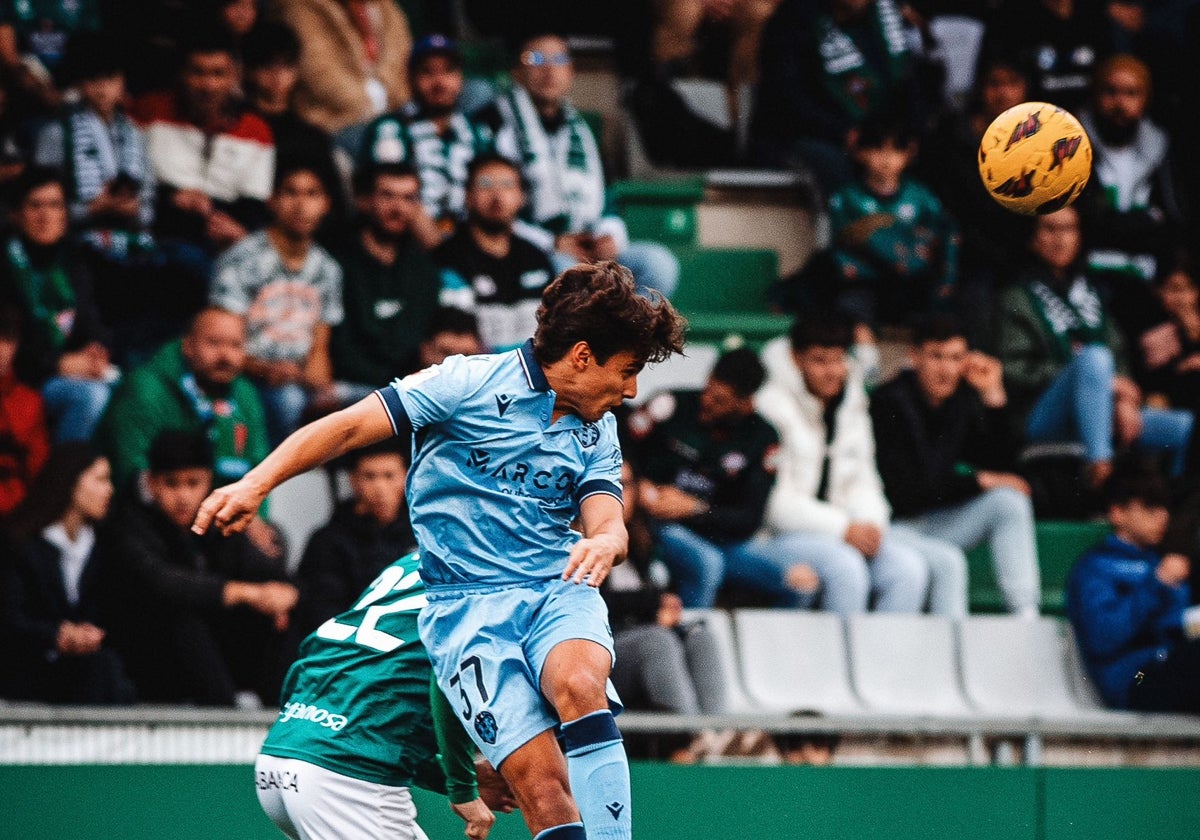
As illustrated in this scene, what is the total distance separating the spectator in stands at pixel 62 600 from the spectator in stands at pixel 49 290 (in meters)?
0.89

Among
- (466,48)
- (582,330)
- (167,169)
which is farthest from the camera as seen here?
(466,48)

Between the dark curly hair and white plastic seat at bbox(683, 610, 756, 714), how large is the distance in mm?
3060

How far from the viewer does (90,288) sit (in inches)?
316

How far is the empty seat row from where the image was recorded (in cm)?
770

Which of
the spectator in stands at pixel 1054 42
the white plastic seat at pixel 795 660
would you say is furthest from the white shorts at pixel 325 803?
the spectator in stands at pixel 1054 42

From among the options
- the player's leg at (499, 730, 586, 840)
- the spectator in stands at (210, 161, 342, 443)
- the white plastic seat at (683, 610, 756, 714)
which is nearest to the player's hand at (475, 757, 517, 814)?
the player's leg at (499, 730, 586, 840)

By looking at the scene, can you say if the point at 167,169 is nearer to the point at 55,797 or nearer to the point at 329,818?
the point at 55,797

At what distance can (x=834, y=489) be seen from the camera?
8227 millimetres

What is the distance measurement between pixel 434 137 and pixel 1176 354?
4.26 metres

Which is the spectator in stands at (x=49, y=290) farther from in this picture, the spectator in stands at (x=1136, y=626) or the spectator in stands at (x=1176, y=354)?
the spectator in stands at (x=1176, y=354)

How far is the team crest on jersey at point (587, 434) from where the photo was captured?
180 inches

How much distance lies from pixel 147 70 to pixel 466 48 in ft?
8.91

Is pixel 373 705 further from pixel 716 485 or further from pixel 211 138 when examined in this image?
pixel 211 138

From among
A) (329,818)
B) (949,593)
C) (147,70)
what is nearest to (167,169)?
(147,70)
